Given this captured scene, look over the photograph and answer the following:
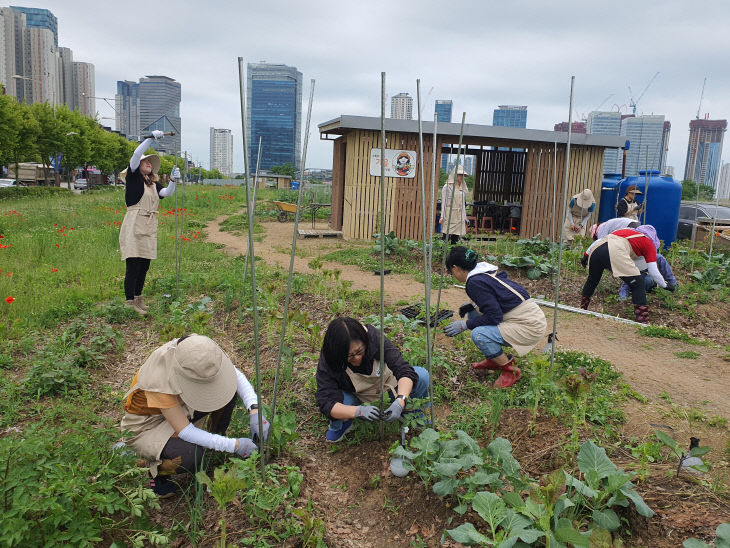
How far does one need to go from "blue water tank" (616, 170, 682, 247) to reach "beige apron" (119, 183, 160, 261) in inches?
362

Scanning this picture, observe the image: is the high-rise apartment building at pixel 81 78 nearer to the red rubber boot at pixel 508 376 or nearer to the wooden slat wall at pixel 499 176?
the wooden slat wall at pixel 499 176

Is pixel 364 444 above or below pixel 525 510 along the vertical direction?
below

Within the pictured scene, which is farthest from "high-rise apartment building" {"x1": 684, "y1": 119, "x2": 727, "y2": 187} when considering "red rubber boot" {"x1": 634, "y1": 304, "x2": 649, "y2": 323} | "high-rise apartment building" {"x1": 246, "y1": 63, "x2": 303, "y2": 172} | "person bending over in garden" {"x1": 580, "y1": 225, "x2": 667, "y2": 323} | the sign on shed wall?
"high-rise apartment building" {"x1": 246, "y1": 63, "x2": 303, "y2": 172}

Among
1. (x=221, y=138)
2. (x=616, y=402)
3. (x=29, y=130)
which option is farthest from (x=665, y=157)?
(x=221, y=138)

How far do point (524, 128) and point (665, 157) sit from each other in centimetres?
308

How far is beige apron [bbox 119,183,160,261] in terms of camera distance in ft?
15.1

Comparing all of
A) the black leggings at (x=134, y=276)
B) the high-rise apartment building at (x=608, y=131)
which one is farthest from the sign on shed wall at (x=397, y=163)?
the black leggings at (x=134, y=276)

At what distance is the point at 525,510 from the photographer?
175 cm

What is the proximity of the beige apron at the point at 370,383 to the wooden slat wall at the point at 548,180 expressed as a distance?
9.48 meters

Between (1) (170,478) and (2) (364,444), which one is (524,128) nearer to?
(2) (364,444)

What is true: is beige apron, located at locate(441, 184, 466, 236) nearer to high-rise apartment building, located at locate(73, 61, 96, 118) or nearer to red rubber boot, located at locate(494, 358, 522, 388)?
red rubber boot, located at locate(494, 358, 522, 388)

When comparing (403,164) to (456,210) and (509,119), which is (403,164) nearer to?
(456,210)

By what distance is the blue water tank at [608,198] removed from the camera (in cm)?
1121

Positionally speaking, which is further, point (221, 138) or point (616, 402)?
point (221, 138)
